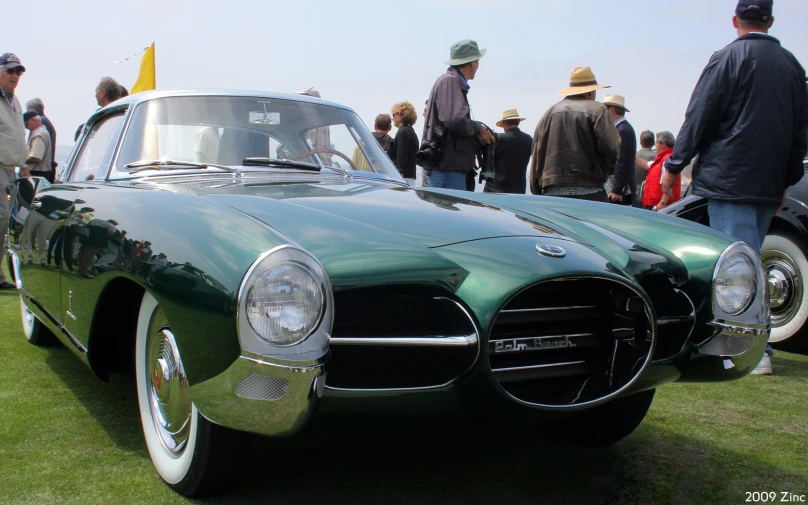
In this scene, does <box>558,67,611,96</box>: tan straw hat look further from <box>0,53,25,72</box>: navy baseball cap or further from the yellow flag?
the yellow flag

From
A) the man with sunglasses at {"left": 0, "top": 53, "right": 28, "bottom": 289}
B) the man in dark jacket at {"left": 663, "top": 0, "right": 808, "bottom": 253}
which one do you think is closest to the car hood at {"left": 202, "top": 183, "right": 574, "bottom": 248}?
the man in dark jacket at {"left": 663, "top": 0, "right": 808, "bottom": 253}

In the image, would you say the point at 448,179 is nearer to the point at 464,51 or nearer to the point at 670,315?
the point at 464,51

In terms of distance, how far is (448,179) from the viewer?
17.9 ft

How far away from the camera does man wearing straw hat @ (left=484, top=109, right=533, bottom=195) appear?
7.09m

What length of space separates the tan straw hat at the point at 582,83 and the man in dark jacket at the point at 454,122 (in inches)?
26.0

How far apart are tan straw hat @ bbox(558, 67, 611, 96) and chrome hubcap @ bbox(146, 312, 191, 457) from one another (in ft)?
12.6

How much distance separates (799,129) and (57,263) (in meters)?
3.57

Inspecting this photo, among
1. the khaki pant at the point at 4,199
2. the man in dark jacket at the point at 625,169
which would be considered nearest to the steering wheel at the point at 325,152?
the man in dark jacket at the point at 625,169

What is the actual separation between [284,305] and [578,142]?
379cm

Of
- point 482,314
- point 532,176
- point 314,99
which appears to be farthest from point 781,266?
point 482,314

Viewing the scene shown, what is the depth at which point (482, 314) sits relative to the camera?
1864 millimetres

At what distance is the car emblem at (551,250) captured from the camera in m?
2.09

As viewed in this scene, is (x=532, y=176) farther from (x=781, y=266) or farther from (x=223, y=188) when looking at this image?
(x=223, y=188)

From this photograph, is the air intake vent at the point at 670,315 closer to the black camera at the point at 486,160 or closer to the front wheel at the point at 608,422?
the front wheel at the point at 608,422
